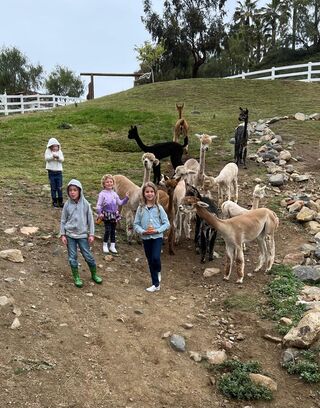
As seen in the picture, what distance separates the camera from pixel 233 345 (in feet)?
19.6

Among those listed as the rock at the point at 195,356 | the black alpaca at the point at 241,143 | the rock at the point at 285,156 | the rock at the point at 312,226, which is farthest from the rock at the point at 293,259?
the rock at the point at 285,156

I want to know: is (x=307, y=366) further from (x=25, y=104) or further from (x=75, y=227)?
(x=25, y=104)

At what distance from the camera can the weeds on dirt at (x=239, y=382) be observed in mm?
5109

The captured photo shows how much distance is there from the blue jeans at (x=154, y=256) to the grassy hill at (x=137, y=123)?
4.70 metres

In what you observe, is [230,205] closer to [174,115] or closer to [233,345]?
[233,345]

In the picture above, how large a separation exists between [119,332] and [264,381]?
1.76 meters

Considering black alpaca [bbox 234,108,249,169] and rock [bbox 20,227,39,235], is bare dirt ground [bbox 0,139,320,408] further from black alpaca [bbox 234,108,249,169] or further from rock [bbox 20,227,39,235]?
black alpaca [bbox 234,108,249,169]

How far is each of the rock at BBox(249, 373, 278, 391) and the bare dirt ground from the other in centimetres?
11

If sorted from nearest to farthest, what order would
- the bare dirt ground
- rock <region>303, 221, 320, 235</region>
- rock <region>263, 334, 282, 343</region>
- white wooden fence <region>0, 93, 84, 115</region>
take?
the bare dirt ground → rock <region>263, 334, 282, 343</region> → rock <region>303, 221, 320, 235</region> → white wooden fence <region>0, 93, 84, 115</region>

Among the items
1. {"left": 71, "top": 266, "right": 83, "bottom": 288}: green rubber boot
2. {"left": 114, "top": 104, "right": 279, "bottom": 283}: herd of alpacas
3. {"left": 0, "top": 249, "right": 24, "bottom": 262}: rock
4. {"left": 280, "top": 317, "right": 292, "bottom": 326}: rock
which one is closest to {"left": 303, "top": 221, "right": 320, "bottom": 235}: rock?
{"left": 114, "top": 104, "right": 279, "bottom": 283}: herd of alpacas

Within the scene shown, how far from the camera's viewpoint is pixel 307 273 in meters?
7.70

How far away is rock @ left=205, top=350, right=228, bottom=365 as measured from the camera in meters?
5.61

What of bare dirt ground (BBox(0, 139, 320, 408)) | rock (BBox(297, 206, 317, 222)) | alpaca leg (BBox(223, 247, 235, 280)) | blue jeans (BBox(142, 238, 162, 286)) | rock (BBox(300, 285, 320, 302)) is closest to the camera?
bare dirt ground (BBox(0, 139, 320, 408))

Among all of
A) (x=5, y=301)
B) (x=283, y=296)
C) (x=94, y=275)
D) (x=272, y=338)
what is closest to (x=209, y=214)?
(x=283, y=296)
